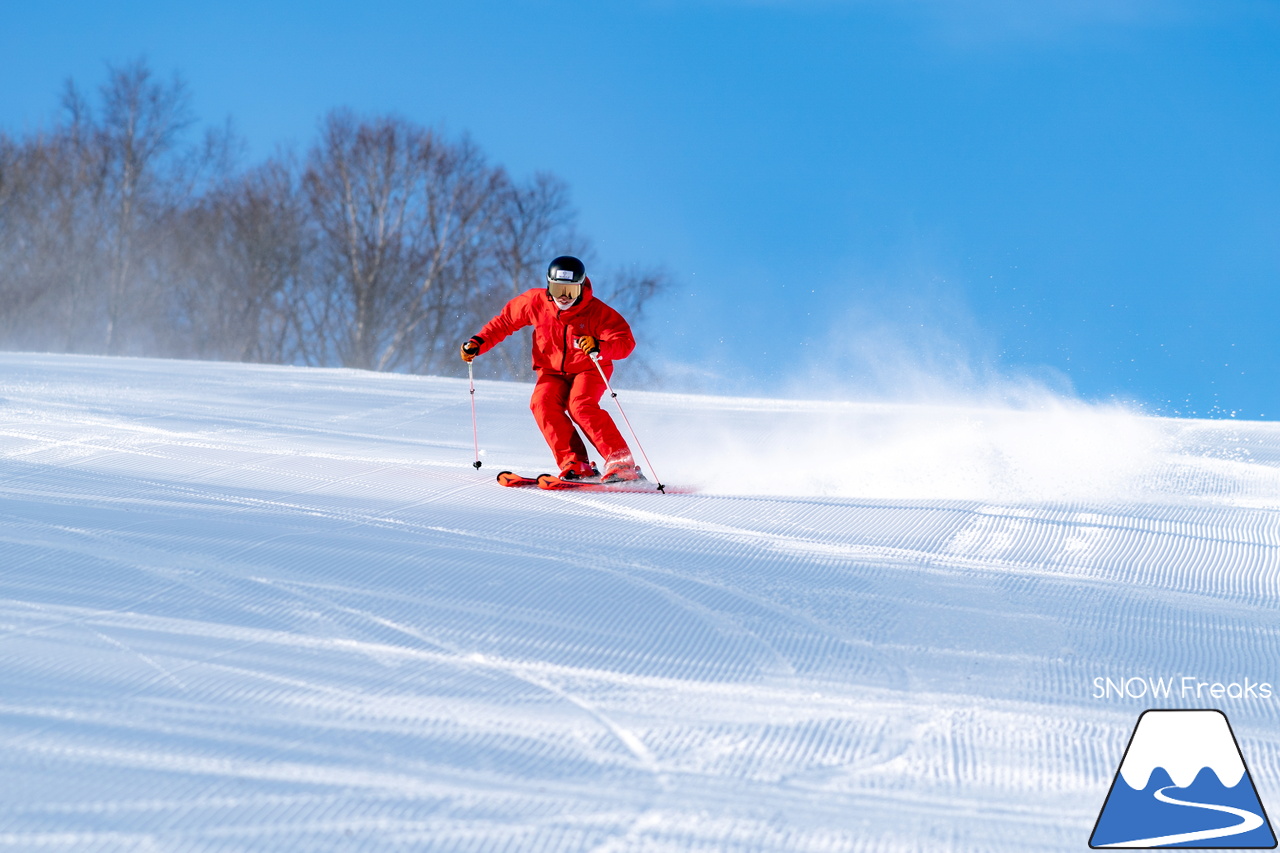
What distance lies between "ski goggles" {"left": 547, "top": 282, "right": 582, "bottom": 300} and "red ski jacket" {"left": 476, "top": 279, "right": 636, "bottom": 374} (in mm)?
62

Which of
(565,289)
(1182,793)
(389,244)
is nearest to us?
(1182,793)

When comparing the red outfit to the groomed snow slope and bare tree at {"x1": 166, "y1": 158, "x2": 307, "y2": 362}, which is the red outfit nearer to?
the groomed snow slope

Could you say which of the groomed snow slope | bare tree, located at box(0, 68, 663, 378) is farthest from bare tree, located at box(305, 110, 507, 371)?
the groomed snow slope

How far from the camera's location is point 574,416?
20.2 ft

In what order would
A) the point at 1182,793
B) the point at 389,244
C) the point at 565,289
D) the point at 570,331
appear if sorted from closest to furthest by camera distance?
1. the point at 1182,793
2. the point at 565,289
3. the point at 570,331
4. the point at 389,244

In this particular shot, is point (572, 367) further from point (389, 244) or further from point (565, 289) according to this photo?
point (389, 244)

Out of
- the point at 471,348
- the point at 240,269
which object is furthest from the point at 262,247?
the point at 471,348

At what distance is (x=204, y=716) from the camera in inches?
91.7

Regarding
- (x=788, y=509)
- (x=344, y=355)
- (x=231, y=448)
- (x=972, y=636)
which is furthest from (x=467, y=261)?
(x=972, y=636)

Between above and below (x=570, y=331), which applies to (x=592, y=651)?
below

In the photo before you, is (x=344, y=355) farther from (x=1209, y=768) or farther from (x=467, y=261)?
(x=1209, y=768)

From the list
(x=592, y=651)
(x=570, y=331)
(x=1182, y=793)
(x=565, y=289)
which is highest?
(x=565, y=289)

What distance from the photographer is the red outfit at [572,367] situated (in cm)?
608

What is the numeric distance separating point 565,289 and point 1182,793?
14.0 ft
